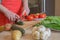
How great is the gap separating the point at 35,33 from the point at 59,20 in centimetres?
30

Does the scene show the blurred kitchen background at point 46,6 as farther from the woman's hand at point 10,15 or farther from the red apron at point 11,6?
the woman's hand at point 10,15

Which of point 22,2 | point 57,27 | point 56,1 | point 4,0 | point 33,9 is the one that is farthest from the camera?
point 56,1

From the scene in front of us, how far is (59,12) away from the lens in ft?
8.09

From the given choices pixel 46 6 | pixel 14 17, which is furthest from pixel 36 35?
pixel 46 6

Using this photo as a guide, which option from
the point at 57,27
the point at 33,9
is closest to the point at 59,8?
the point at 33,9

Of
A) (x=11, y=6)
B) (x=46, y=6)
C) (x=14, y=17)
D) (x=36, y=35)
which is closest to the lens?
(x=36, y=35)

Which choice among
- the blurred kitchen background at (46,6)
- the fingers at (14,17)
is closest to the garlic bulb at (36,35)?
the fingers at (14,17)

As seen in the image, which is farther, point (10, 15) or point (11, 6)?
point (11, 6)

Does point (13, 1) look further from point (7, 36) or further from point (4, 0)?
point (7, 36)

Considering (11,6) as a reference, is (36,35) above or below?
below

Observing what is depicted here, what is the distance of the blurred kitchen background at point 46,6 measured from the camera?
225 cm

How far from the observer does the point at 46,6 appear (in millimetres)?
2346

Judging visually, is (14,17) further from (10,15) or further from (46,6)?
(46,6)

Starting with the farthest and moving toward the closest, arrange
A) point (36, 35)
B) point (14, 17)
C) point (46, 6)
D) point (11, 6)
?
point (46, 6), point (11, 6), point (14, 17), point (36, 35)
